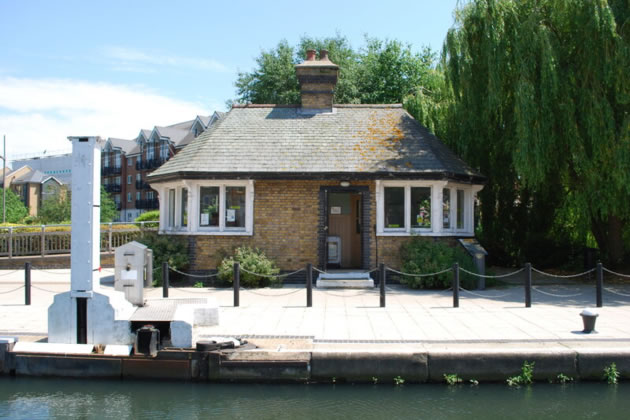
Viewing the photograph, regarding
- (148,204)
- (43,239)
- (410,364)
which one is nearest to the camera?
(410,364)

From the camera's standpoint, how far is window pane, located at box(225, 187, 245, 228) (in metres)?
15.7

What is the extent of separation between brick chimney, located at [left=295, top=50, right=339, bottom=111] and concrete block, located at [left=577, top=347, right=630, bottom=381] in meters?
12.5

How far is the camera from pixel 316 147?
16312 millimetres

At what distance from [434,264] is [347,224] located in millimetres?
3630

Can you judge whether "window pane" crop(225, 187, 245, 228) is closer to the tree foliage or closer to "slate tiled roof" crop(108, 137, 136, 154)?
the tree foliage

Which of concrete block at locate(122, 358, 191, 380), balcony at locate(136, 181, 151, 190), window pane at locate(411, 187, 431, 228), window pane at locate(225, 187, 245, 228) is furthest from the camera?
balcony at locate(136, 181, 151, 190)

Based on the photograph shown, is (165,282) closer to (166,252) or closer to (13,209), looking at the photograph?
(166,252)

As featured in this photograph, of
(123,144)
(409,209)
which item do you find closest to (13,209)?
(123,144)

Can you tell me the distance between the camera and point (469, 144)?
17.8 metres

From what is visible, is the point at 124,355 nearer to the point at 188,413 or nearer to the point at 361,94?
the point at 188,413

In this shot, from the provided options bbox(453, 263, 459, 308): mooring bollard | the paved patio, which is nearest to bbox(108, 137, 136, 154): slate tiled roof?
the paved patio

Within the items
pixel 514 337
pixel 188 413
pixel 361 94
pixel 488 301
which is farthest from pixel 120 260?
pixel 361 94

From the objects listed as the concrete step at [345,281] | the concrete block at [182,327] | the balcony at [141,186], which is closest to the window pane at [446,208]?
the concrete step at [345,281]

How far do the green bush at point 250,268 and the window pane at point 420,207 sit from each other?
4.19m
